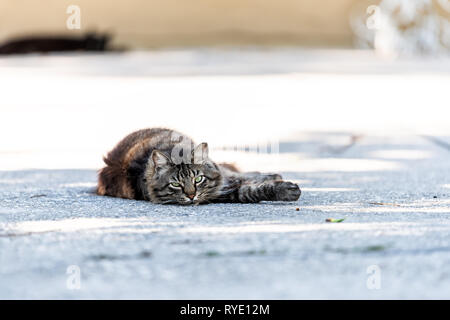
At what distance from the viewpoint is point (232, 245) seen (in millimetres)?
3744

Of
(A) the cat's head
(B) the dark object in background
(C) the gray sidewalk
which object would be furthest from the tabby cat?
(B) the dark object in background

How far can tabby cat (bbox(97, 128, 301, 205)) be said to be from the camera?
5.18 metres

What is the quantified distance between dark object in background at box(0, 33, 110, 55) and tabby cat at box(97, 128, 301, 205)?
10645 millimetres

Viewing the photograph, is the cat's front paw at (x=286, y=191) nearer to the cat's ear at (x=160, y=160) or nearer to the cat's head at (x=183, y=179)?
the cat's head at (x=183, y=179)

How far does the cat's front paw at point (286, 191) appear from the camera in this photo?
515 cm

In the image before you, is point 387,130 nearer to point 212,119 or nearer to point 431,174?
point 212,119

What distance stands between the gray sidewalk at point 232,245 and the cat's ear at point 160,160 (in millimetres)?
271

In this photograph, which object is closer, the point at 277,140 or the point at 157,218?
the point at 157,218

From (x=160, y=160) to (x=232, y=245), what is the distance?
1.62 m

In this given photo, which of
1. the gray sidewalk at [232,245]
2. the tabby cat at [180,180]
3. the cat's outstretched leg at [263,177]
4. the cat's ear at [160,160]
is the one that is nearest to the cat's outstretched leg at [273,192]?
the tabby cat at [180,180]

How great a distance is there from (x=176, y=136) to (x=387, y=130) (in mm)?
4380

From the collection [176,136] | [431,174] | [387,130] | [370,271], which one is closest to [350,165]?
[431,174]

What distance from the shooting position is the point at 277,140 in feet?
29.2
